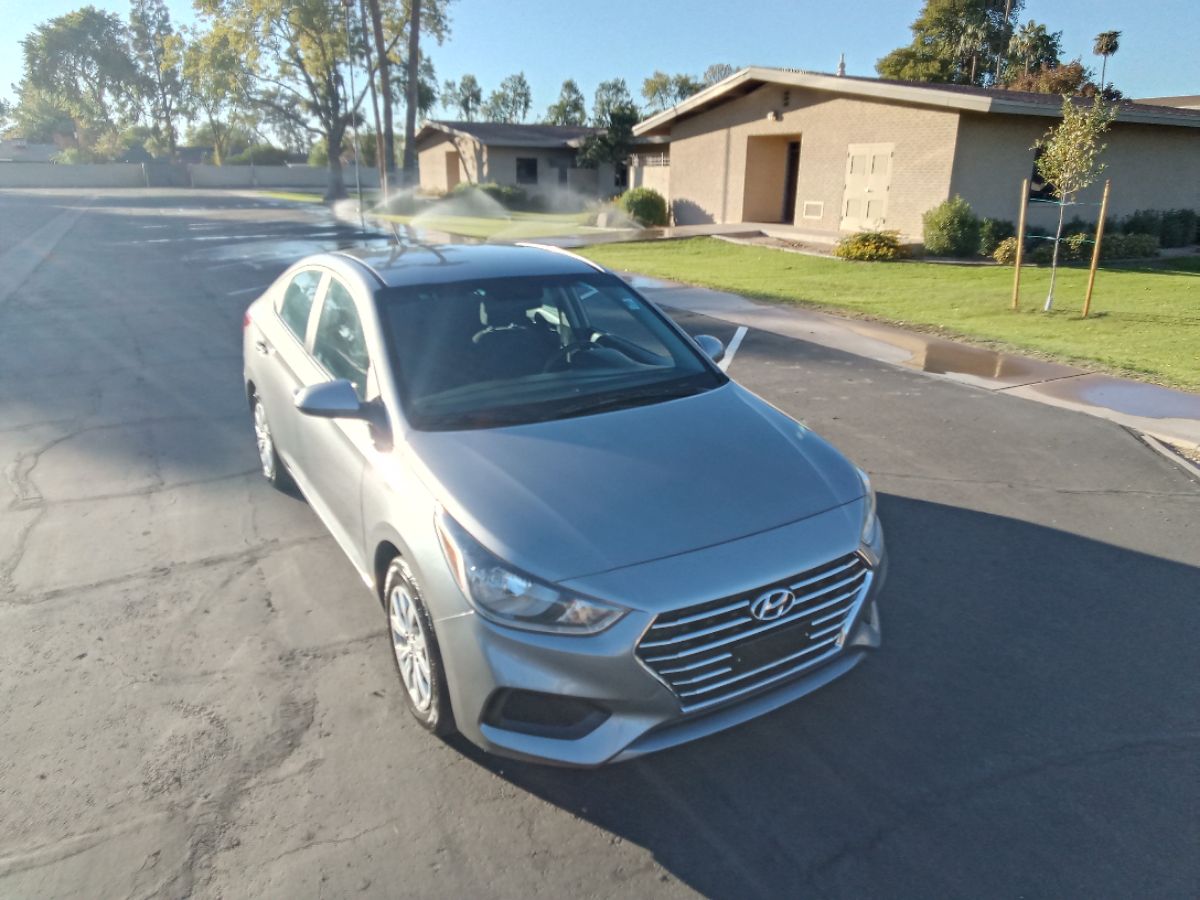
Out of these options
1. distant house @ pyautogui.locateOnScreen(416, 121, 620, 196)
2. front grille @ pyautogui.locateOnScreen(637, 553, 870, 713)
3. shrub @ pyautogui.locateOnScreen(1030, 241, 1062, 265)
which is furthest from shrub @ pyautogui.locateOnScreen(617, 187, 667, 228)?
front grille @ pyautogui.locateOnScreen(637, 553, 870, 713)

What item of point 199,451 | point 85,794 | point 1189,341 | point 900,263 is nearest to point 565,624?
point 85,794

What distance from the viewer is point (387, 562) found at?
342 cm

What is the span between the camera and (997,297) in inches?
529

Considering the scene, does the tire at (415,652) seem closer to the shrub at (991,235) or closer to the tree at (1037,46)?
the shrub at (991,235)

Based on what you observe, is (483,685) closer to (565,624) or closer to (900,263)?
(565,624)

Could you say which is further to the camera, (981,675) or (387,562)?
(981,675)

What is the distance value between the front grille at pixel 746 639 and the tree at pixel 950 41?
49637 mm

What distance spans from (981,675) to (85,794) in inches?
139

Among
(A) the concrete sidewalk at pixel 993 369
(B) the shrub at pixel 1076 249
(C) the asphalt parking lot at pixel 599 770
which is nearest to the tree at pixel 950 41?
(B) the shrub at pixel 1076 249

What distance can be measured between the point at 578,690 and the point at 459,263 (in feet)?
8.51

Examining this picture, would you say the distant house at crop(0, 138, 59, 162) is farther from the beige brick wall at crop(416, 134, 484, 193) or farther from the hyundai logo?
the hyundai logo

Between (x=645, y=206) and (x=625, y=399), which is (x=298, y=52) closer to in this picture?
(x=645, y=206)

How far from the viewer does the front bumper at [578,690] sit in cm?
267

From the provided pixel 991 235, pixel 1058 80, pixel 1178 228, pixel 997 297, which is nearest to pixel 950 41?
pixel 1058 80
